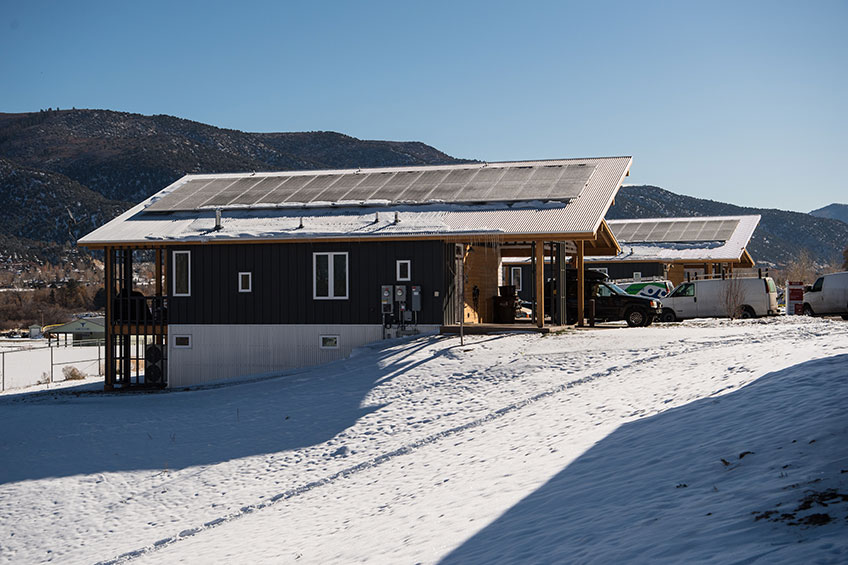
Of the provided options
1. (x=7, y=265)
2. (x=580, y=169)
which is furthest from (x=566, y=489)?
(x=7, y=265)

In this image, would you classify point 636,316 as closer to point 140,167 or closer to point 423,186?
point 423,186

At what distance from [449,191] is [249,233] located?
6791 millimetres

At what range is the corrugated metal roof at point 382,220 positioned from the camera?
76.5 feet

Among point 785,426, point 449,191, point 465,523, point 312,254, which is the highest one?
point 449,191

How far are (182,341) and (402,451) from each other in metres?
13.3

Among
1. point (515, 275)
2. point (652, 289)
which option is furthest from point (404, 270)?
point (515, 275)

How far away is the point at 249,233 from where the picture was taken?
976 inches

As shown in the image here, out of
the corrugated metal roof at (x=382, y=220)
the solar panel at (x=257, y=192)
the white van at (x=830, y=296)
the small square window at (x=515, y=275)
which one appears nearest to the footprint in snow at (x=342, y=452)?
the corrugated metal roof at (x=382, y=220)

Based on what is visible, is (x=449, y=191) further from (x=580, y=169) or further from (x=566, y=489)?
(x=566, y=489)

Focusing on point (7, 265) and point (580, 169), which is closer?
point (580, 169)

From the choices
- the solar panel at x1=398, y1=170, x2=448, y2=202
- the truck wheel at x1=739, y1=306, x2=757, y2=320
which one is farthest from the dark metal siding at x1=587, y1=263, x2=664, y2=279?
the solar panel at x1=398, y1=170, x2=448, y2=202

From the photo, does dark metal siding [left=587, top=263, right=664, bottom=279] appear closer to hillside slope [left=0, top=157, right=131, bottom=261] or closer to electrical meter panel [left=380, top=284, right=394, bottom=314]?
electrical meter panel [left=380, top=284, right=394, bottom=314]

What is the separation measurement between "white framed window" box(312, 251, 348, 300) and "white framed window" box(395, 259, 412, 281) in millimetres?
1678

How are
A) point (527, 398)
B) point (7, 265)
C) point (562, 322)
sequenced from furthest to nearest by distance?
point (7, 265) < point (562, 322) < point (527, 398)
